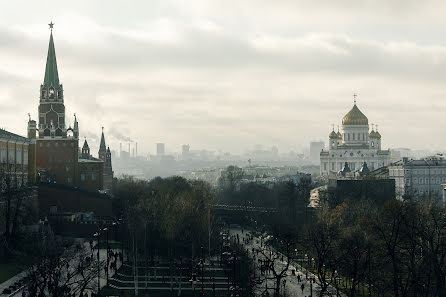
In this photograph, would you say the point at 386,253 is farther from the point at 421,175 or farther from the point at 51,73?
the point at 421,175

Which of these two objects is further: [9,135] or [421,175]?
[421,175]

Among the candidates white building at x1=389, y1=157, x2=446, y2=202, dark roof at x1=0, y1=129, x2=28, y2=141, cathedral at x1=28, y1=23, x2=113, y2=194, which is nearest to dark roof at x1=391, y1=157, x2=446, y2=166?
white building at x1=389, y1=157, x2=446, y2=202

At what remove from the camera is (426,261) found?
199 feet

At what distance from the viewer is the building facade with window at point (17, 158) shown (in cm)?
9554

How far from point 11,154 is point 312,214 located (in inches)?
1530

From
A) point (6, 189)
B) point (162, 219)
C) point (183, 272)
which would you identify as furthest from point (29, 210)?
point (183, 272)

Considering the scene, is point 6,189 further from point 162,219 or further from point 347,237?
point 347,237

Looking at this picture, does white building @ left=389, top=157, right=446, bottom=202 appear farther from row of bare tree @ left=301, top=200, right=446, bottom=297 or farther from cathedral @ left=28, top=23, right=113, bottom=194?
row of bare tree @ left=301, top=200, right=446, bottom=297

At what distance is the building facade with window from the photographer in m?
95.5

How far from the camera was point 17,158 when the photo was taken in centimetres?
10181

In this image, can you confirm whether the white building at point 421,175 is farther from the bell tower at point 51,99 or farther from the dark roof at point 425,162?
the bell tower at point 51,99

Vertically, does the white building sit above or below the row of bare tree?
above

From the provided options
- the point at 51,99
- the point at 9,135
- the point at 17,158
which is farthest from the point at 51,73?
the point at 9,135

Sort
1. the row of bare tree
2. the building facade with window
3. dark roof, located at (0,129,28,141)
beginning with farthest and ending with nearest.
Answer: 1. dark roof, located at (0,129,28,141)
2. the building facade with window
3. the row of bare tree
